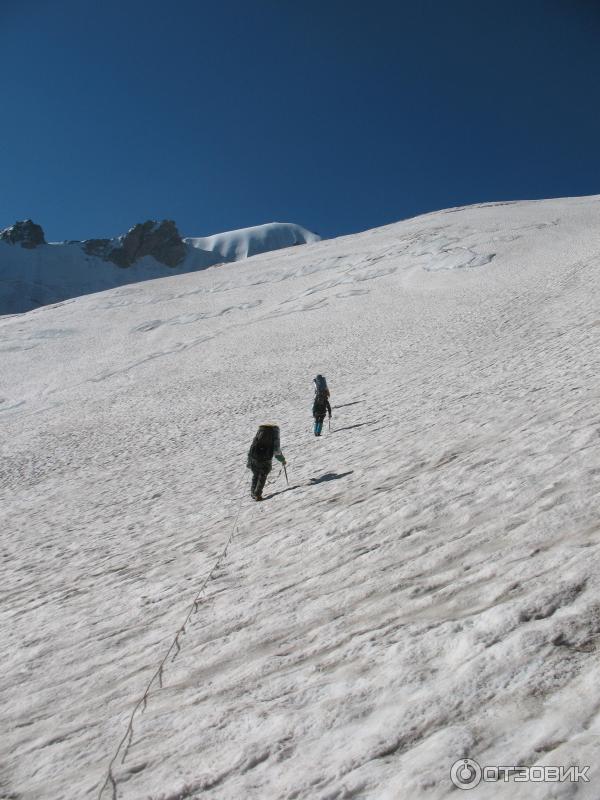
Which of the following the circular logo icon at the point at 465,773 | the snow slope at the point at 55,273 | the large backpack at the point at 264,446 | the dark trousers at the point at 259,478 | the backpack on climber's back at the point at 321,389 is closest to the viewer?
the circular logo icon at the point at 465,773

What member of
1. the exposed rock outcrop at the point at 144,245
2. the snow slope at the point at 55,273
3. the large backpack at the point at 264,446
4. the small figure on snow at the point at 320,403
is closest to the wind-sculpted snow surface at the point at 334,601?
the small figure on snow at the point at 320,403

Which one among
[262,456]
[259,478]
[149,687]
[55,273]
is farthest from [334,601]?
[55,273]

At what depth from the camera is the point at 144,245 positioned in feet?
614

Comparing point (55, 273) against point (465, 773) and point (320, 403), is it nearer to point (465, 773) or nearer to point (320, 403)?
point (320, 403)

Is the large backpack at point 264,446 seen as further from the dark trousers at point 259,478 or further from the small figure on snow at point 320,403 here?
the small figure on snow at point 320,403

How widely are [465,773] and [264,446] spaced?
748 centimetres

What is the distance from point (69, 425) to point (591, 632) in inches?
986

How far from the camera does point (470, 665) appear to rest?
3.13m

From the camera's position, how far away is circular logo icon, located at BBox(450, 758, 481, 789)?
97.2 inches

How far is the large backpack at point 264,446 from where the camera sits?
31.9ft

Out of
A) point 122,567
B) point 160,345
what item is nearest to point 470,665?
point 122,567

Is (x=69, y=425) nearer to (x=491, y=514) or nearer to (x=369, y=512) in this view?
(x=369, y=512)

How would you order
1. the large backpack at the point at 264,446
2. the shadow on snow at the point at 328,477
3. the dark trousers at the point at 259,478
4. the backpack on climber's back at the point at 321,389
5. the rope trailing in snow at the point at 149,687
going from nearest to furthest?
the rope trailing in snow at the point at 149,687 < the shadow on snow at the point at 328,477 < the dark trousers at the point at 259,478 < the large backpack at the point at 264,446 < the backpack on climber's back at the point at 321,389

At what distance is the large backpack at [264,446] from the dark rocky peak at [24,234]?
18849 centimetres
